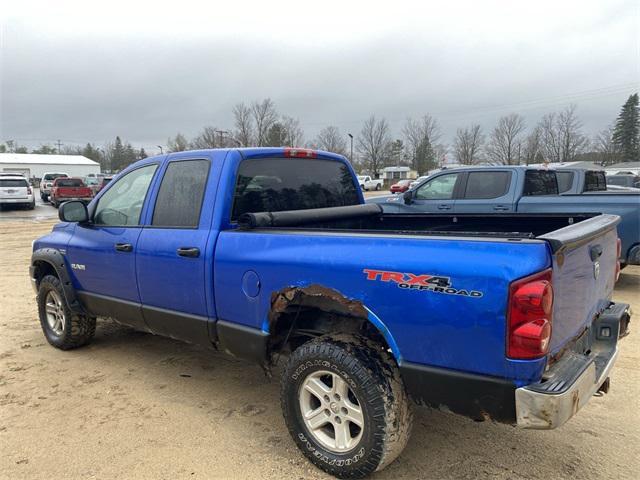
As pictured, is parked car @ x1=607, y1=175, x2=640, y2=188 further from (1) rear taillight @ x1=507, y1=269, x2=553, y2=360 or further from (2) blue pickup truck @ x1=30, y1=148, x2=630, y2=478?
(1) rear taillight @ x1=507, y1=269, x2=553, y2=360

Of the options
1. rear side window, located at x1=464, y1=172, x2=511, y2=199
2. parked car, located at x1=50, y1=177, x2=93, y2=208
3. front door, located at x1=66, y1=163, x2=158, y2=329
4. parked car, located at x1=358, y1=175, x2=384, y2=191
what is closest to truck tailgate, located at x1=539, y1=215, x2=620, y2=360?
front door, located at x1=66, y1=163, x2=158, y2=329

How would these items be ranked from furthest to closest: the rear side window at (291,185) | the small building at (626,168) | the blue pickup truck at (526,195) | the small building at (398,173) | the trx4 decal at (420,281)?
1. the small building at (398,173)
2. the small building at (626,168)
3. the blue pickup truck at (526,195)
4. the rear side window at (291,185)
5. the trx4 decal at (420,281)

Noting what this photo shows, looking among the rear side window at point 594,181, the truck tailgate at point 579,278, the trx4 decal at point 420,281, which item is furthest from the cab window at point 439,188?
the trx4 decal at point 420,281

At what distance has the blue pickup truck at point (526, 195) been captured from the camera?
6715mm

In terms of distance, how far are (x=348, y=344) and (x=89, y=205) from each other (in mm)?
3057

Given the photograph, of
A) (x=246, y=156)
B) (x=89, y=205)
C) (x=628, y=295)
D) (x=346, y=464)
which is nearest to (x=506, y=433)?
(x=346, y=464)

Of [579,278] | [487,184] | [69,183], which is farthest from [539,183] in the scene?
[69,183]

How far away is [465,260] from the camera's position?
7.50 ft

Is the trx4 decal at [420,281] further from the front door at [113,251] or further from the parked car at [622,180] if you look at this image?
the parked car at [622,180]

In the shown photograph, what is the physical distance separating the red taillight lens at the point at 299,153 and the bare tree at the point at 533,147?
61.1 m

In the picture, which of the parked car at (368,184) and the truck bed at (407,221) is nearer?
the truck bed at (407,221)

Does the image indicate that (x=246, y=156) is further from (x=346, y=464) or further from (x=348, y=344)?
(x=346, y=464)

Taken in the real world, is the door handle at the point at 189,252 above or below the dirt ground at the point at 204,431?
above

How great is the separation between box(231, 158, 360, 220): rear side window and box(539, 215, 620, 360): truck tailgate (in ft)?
6.71
